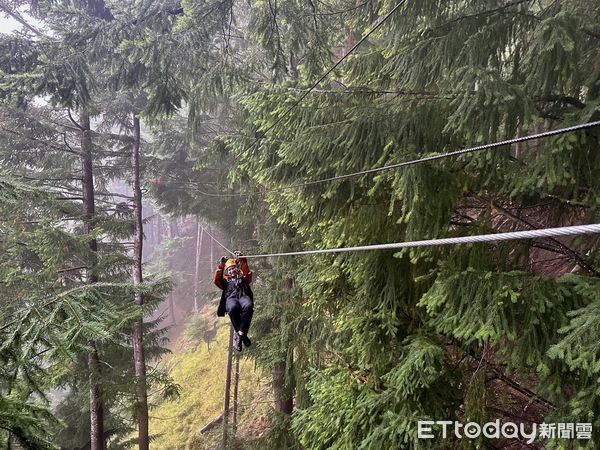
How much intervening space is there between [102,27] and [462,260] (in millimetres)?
8198

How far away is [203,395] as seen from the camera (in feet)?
68.8

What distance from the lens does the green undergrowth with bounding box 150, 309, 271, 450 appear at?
16.9m

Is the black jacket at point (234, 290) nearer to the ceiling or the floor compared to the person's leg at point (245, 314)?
nearer to the ceiling

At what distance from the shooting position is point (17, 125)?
1084 centimetres

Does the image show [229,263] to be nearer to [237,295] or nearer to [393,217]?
[237,295]

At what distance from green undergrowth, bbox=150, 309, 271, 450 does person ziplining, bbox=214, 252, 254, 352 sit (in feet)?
31.4

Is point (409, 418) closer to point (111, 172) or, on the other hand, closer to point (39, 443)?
point (39, 443)

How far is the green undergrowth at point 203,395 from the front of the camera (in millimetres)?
16938

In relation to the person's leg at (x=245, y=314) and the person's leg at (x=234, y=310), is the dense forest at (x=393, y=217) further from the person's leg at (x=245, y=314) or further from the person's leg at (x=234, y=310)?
the person's leg at (x=234, y=310)

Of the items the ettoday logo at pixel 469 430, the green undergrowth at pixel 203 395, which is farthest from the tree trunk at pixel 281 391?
the ettoday logo at pixel 469 430

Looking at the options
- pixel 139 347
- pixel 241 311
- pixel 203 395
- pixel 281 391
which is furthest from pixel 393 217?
pixel 203 395

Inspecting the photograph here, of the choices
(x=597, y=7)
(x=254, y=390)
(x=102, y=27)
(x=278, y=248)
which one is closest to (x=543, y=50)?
(x=597, y=7)

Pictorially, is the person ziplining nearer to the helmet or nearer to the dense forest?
the helmet

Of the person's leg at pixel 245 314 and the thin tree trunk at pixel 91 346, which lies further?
the thin tree trunk at pixel 91 346
